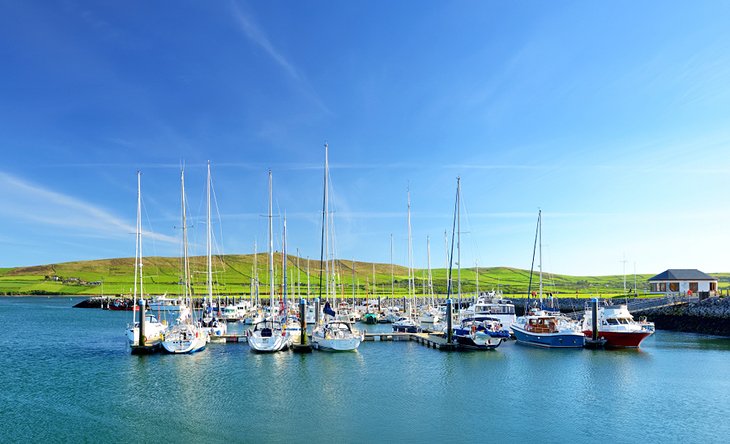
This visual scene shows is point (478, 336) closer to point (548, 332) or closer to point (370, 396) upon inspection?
point (548, 332)

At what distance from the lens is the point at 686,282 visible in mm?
102312

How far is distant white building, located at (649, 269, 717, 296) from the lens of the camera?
3985 inches

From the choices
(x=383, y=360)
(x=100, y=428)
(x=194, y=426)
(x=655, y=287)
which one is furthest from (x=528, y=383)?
(x=655, y=287)

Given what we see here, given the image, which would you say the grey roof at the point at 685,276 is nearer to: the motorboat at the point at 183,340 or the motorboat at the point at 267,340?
the motorboat at the point at 267,340

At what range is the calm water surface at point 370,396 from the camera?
2705cm

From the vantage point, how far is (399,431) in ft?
88.0

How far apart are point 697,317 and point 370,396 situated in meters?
60.1

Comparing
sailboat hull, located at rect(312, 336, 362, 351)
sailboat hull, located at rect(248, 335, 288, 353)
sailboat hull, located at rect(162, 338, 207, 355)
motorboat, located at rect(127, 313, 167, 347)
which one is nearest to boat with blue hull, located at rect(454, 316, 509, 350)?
sailboat hull, located at rect(312, 336, 362, 351)

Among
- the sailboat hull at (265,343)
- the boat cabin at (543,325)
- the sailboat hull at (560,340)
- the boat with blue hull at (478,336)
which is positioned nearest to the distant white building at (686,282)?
the boat cabin at (543,325)

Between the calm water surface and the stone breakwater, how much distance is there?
20924 millimetres

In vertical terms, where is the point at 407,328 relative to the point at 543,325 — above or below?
below

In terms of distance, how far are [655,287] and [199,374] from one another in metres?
99.4

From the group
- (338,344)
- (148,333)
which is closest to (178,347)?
(148,333)

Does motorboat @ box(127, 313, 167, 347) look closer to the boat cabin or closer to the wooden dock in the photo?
the wooden dock
